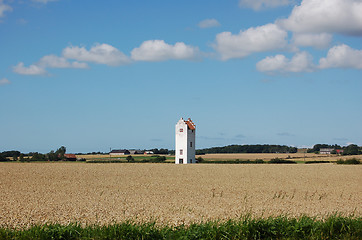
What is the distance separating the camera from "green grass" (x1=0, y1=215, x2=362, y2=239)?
35.5ft

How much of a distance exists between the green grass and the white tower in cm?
5035

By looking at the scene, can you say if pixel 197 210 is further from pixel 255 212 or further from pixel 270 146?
pixel 270 146

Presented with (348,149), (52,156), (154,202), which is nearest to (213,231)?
(154,202)

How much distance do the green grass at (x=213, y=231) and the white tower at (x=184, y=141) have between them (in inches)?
1982

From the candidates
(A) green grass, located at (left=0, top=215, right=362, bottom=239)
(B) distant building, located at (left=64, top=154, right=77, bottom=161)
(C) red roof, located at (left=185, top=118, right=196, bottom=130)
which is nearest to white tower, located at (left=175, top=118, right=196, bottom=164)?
(C) red roof, located at (left=185, top=118, right=196, bottom=130)

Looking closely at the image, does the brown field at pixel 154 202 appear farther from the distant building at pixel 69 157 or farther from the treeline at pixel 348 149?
the treeline at pixel 348 149

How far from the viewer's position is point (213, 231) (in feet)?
35.9

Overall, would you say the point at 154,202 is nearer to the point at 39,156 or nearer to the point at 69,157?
the point at 39,156

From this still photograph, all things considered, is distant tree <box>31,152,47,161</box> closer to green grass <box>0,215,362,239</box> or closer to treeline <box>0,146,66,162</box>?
treeline <box>0,146,66,162</box>

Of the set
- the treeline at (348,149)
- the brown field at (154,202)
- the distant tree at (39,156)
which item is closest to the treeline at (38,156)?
the distant tree at (39,156)

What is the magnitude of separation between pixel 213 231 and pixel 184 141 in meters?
Answer: 51.4

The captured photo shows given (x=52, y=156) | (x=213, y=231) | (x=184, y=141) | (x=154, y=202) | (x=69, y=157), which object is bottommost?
(x=154, y=202)

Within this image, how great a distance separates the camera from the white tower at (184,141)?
6253cm

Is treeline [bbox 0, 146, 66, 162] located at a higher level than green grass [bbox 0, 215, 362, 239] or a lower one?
higher
